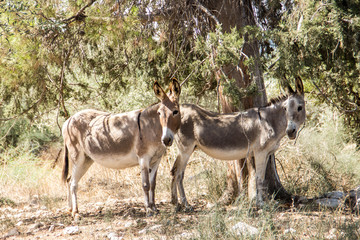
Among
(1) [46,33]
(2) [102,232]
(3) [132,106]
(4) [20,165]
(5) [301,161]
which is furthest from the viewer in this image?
(3) [132,106]

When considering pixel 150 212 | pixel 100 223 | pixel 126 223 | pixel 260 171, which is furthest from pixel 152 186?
pixel 260 171

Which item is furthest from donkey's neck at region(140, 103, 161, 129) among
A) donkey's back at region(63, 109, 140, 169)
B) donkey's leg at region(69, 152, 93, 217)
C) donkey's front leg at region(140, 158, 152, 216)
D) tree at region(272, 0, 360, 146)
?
tree at region(272, 0, 360, 146)

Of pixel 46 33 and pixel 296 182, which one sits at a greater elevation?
pixel 46 33

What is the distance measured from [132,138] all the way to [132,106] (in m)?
6.01

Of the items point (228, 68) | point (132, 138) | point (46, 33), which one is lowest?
point (132, 138)

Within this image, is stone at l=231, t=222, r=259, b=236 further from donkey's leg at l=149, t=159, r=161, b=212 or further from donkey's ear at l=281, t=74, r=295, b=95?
donkey's leg at l=149, t=159, r=161, b=212

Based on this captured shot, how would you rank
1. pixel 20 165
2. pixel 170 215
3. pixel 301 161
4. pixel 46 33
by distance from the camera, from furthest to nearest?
pixel 20 165 < pixel 301 161 < pixel 46 33 < pixel 170 215

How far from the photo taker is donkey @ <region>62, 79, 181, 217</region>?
5652 mm

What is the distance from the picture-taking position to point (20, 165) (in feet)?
35.7

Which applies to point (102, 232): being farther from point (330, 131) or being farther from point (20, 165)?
point (330, 131)

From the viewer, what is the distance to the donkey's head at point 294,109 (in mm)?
5457

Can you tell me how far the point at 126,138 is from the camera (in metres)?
6.05

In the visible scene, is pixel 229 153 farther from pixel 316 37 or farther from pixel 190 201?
pixel 316 37

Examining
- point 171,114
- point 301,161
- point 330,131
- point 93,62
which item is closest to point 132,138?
point 171,114
